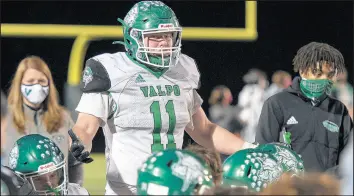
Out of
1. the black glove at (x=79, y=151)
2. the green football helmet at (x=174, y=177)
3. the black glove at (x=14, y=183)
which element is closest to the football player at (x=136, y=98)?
the black glove at (x=79, y=151)

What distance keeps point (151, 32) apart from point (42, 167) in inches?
32.0

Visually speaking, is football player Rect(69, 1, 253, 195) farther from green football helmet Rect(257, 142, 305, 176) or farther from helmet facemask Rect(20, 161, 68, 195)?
green football helmet Rect(257, 142, 305, 176)

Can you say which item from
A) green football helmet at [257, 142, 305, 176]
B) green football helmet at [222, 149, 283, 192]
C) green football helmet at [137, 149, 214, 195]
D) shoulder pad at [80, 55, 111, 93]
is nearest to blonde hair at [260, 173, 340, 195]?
green football helmet at [137, 149, 214, 195]

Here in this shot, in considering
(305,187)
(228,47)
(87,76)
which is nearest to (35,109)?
(87,76)

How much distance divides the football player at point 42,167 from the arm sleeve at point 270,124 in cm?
132

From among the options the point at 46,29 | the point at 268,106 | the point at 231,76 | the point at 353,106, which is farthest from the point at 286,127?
the point at 231,76

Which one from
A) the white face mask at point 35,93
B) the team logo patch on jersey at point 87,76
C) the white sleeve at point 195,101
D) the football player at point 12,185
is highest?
the team logo patch on jersey at point 87,76

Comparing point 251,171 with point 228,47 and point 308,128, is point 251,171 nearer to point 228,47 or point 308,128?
point 308,128

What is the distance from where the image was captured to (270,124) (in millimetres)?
4934

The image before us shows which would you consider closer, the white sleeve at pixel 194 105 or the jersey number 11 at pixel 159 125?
the jersey number 11 at pixel 159 125

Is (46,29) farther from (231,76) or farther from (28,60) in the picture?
(28,60)

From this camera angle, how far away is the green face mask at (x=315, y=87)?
4957 mm

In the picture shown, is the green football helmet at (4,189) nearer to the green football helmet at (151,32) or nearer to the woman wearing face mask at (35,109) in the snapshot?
the green football helmet at (151,32)

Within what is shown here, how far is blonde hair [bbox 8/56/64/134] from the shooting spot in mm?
5625
